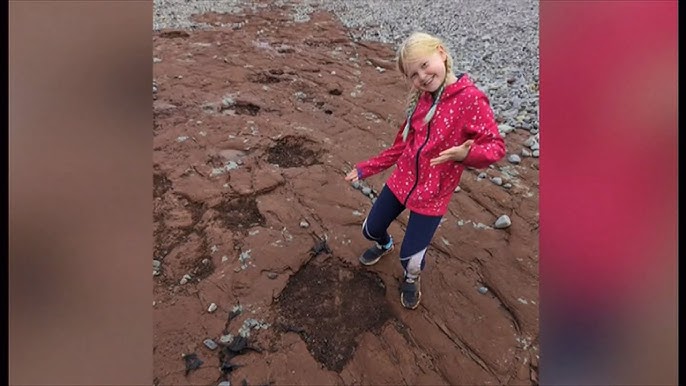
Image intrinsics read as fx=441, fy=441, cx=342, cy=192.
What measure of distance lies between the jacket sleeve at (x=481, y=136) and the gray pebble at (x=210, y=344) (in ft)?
4.75

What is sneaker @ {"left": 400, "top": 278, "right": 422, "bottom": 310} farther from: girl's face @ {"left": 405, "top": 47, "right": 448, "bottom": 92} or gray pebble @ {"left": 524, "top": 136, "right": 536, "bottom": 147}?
gray pebble @ {"left": 524, "top": 136, "right": 536, "bottom": 147}

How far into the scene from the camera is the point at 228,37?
8594 millimetres

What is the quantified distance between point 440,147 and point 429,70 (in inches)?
13.1

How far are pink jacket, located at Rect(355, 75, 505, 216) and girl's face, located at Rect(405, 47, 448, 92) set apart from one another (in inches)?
2.5

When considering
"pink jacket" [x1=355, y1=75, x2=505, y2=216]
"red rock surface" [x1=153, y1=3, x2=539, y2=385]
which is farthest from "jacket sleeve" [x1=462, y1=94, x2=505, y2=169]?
"red rock surface" [x1=153, y1=3, x2=539, y2=385]

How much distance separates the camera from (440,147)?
1912mm

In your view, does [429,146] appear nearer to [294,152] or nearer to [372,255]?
[372,255]

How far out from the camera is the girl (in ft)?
5.79

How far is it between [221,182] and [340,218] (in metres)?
1.08
